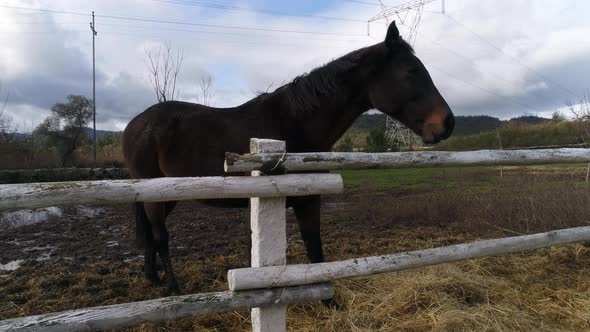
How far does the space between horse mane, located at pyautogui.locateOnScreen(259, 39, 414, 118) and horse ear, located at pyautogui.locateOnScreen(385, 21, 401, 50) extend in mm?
54

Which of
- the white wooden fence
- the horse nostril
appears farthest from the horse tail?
the horse nostril

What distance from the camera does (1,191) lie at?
1.43 meters

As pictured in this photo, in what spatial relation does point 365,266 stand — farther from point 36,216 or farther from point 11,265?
point 36,216

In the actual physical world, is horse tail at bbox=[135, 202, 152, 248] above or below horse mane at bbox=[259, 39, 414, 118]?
below

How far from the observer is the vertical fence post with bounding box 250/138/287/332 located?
1.93 m

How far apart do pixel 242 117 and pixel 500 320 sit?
2432 mm

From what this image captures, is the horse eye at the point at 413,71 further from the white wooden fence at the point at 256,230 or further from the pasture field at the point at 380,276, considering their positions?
the pasture field at the point at 380,276

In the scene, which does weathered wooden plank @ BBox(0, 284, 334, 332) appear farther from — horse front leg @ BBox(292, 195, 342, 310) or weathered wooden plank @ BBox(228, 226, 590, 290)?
horse front leg @ BBox(292, 195, 342, 310)

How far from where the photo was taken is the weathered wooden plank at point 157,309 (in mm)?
1511

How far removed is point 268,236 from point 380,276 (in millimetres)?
1850

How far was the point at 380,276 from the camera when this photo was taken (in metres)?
3.46

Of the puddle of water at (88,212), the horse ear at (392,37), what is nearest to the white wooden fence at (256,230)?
the horse ear at (392,37)

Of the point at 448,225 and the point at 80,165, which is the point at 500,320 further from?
the point at 80,165

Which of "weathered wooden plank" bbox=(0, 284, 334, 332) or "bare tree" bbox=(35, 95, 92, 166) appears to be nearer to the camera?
"weathered wooden plank" bbox=(0, 284, 334, 332)
